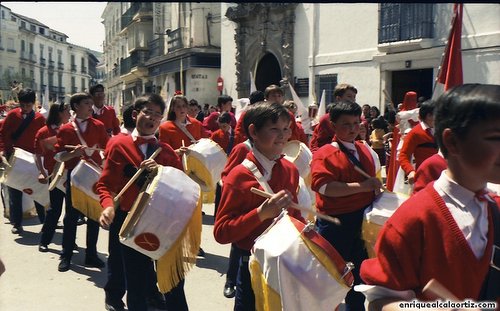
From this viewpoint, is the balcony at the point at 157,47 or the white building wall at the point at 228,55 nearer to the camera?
the white building wall at the point at 228,55

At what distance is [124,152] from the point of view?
3.86 meters

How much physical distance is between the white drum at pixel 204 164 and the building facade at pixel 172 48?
12.4 metres

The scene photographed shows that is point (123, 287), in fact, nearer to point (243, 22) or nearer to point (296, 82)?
point (296, 82)

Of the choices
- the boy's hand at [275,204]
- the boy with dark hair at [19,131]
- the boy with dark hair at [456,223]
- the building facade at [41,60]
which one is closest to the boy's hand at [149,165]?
the boy's hand at [275,204]

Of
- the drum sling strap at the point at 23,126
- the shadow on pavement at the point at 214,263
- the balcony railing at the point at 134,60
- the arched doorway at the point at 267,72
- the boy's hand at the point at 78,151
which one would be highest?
the balcony railing at the point at 134,60

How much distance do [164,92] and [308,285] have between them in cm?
621

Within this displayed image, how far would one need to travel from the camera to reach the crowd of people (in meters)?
1.64

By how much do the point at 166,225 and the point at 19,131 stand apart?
4937 millimetres

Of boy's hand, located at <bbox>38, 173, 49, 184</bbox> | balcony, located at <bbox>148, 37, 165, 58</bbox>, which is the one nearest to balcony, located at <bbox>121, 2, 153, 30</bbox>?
balcony, located at <bbox>148, 37, 165, 58</bbox>

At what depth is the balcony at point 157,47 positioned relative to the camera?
3403 cm

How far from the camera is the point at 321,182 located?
364 centimetres

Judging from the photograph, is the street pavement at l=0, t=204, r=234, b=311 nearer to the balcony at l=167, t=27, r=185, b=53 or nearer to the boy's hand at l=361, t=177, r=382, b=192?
the boy's hand at l=361, t=177, r=382, b=192

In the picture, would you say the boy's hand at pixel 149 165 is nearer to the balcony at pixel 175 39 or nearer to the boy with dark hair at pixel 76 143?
the boy with dark hair at pixel 76 143

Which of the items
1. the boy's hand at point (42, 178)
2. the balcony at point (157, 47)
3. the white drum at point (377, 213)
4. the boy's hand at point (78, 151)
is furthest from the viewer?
the balcony at point (157, 47)
